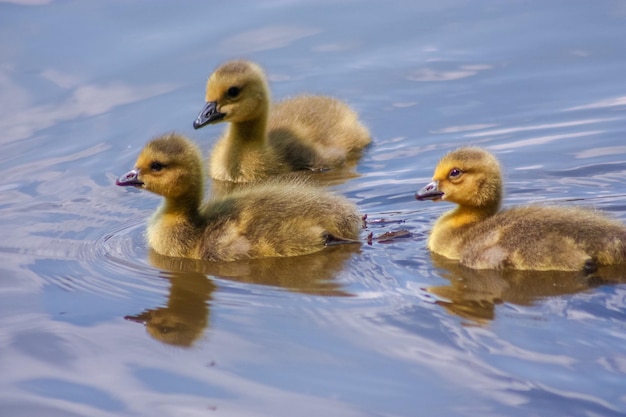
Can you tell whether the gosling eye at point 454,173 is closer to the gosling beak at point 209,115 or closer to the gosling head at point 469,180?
the gosling head at point 469,180

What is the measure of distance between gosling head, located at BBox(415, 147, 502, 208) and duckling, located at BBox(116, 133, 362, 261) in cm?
55

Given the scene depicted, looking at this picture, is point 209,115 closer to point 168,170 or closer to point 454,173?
point 168,170

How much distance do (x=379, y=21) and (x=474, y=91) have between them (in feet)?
4.76

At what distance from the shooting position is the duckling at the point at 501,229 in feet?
20.3

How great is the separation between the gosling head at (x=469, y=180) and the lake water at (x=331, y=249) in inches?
13.7

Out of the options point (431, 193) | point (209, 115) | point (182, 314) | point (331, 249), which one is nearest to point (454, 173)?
point (431, 193)

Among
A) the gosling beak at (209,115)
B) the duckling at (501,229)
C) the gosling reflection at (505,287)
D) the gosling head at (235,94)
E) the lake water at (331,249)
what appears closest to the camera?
the lake water at (331,249)

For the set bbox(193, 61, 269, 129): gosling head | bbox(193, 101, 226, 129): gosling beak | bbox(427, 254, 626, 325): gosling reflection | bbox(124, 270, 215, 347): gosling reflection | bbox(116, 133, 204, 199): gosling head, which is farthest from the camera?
bbox(193, 61, 269, 129): gosling head

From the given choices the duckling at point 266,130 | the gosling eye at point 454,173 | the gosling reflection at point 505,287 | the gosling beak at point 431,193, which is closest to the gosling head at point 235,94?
the duckling at point 266,130

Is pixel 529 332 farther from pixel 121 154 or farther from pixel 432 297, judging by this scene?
pixel 121 154

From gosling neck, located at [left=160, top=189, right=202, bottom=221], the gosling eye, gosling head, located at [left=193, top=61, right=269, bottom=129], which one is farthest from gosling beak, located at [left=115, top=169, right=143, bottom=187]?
the gosling eye

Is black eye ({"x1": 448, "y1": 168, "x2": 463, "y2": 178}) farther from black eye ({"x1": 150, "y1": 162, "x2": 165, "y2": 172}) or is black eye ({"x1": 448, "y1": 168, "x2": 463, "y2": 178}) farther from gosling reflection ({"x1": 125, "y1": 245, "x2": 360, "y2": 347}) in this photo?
black eye ({"x1": 150, "y1": 162, "x2": 165, "y2": 172})

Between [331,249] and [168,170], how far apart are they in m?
0.97

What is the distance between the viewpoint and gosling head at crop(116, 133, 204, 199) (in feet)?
22.7
